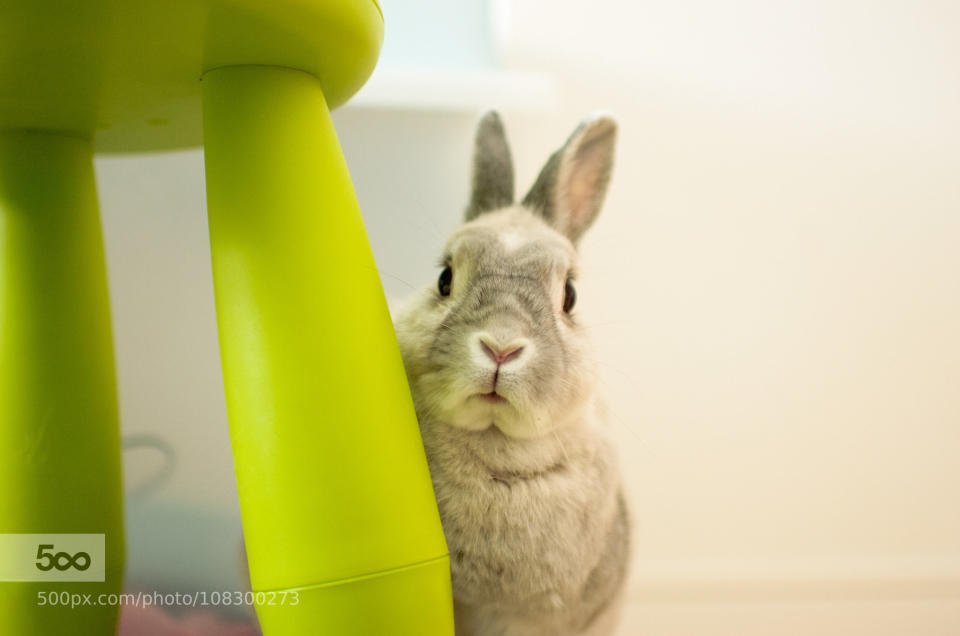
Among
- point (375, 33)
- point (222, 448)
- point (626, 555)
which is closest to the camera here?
point (375, 33)

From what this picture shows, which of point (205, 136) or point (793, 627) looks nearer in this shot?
point (205, 136)

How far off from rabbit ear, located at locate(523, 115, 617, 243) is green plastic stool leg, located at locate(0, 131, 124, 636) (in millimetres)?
403

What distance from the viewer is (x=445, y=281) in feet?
2.32

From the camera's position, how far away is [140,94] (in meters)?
0.60

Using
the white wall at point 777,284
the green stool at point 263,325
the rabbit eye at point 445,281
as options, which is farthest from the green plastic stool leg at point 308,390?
the white wall at point 777,284

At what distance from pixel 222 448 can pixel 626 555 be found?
1.41 ft

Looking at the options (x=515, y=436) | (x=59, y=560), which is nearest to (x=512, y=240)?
(x=515, y=436)

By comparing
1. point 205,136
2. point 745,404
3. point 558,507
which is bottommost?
point 558,507

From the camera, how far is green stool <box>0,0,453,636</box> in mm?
509

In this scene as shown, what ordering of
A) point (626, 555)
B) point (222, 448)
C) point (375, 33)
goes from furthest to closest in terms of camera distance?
point (222, 448), point (626, 555), point (375, 33)

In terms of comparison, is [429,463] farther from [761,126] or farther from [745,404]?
[761,126]

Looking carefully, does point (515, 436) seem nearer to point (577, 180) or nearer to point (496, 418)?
point (496, 418)

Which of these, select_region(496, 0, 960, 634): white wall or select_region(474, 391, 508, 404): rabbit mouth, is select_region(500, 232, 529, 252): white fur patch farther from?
select_region(496, 0, 960, 634): white wall

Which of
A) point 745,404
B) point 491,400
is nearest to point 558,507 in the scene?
point 491,400
